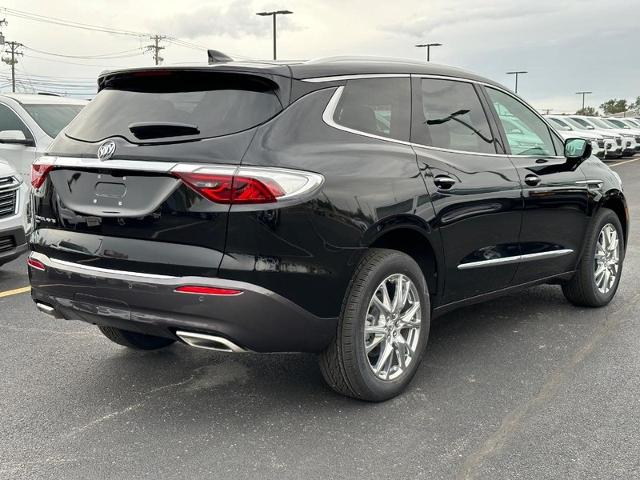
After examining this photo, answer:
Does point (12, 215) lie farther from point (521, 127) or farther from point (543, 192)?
point (543, 192)

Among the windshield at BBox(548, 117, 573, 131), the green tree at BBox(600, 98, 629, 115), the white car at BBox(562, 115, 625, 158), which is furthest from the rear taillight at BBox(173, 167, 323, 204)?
the green tree at BBox(600, 98, 629, 115)

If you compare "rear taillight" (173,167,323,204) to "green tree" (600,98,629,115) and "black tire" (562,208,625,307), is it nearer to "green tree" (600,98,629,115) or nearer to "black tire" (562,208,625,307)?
"black tire" (562,208,625,307)

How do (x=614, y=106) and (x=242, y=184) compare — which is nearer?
(x=242, y=184)

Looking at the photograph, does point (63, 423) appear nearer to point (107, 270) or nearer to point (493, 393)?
point (107, 270)

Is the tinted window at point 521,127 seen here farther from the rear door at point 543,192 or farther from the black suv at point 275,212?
the black suv at point 275,212

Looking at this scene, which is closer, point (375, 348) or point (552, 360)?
point (375, 348)

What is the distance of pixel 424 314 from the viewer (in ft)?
12.9

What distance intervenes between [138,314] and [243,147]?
2.91ft

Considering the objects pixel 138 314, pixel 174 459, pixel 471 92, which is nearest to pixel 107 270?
pixel 138 314

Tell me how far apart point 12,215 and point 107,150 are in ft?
12.2

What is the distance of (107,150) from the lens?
11.1 ft

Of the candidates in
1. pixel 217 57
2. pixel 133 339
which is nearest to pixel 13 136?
pixel 133 339

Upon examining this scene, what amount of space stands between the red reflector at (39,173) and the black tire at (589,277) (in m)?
3.77

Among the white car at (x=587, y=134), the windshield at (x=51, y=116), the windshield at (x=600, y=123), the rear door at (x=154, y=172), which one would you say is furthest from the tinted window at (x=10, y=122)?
the windshield at (x=600, y=123)
